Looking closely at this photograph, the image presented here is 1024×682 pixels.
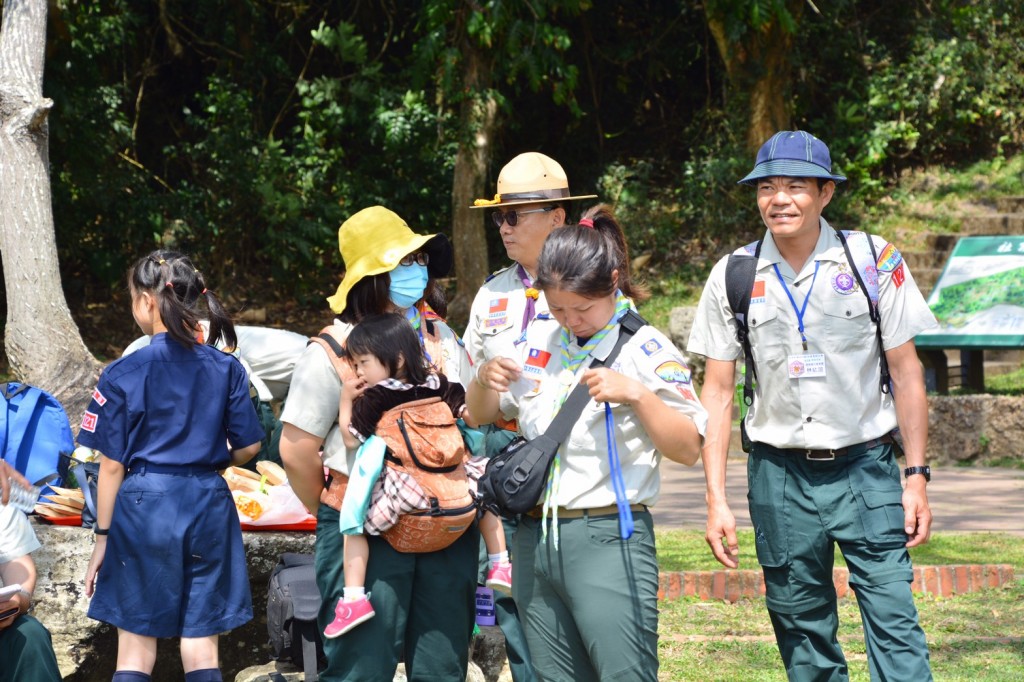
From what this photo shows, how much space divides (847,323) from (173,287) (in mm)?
2066

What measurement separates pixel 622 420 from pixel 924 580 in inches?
134

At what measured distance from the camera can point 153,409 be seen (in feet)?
12.6

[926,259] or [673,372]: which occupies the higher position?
[926,259]

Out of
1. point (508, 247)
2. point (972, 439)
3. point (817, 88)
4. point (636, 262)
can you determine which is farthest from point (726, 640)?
point (817, 88)

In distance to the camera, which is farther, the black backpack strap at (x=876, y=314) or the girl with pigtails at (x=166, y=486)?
the girl with pigtails at (x=166, y=486)

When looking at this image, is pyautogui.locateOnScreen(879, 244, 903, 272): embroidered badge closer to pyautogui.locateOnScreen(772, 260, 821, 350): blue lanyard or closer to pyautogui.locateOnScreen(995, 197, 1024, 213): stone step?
pyautogui.locateOnScreen(772, 260, 821, 350): blue lanyard

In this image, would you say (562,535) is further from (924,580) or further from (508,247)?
(924,580)

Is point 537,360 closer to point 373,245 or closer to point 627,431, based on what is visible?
point 627,431

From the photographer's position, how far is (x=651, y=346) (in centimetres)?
311

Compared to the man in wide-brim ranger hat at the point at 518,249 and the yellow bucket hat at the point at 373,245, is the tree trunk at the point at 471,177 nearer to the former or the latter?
the man in wide-brim ranger hat at the point at 518,249

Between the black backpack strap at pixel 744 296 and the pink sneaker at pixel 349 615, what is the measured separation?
1343 mm

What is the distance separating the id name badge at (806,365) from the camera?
3.68m

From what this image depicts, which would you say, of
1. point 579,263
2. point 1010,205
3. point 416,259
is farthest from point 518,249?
point 1010,205

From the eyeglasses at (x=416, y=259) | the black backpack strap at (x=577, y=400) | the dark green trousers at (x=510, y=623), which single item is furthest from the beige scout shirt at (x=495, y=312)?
the black backpack strap at (x=577, y=400)
